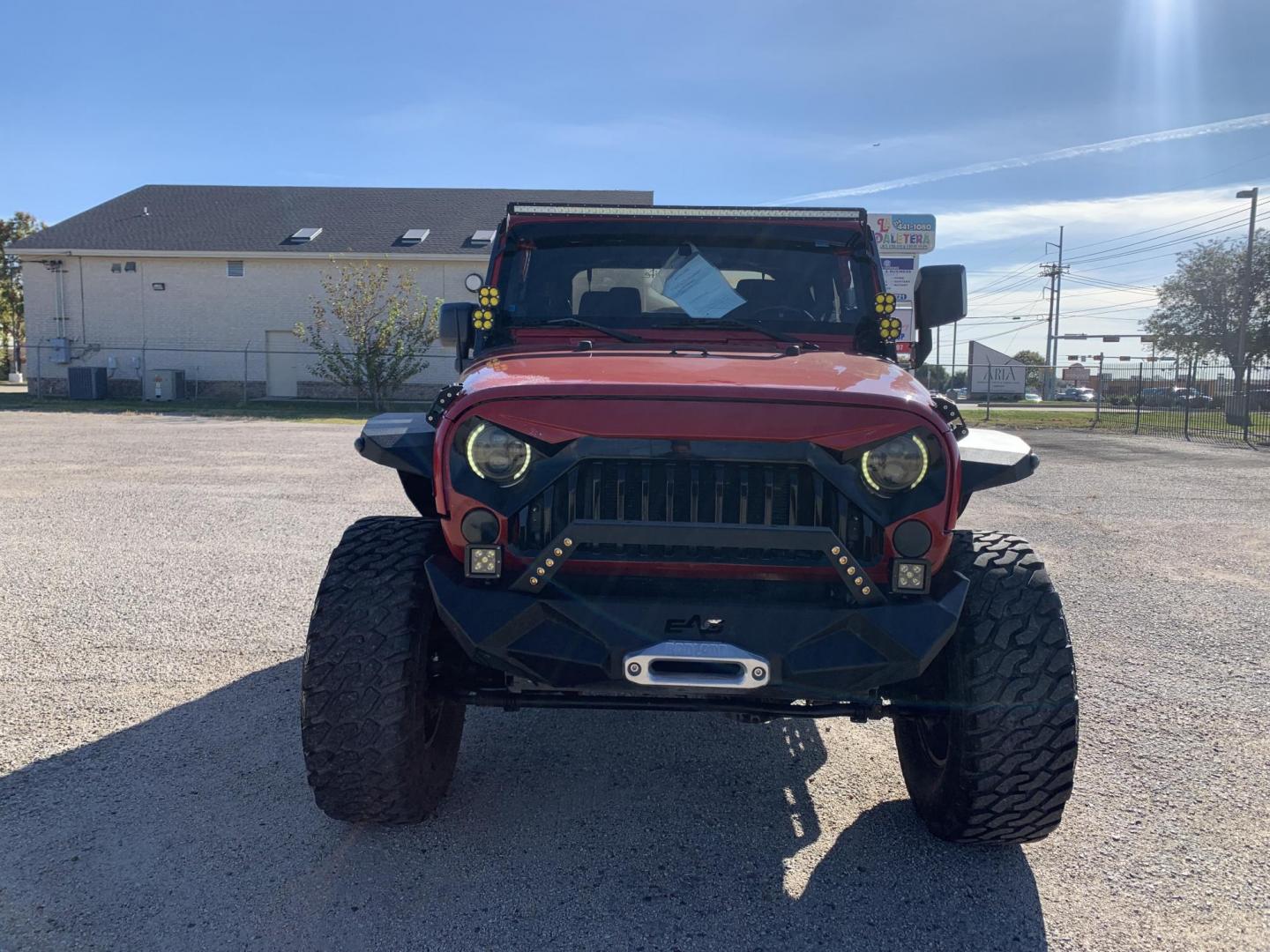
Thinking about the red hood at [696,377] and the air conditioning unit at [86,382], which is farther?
the air conditioning unit at [86,382]

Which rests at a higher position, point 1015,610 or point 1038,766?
point 1015,610

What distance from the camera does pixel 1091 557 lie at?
775 centimetres

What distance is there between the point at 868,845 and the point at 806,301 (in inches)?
85.6

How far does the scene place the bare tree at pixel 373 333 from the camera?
84.6 ft

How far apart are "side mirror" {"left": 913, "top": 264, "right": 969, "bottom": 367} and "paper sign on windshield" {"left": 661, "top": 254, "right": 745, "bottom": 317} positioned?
0.88 meters

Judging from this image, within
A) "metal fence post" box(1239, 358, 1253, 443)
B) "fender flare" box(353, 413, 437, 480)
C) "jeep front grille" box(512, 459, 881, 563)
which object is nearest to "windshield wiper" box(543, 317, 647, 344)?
"fender flare" box(353, 413, 437, 480)

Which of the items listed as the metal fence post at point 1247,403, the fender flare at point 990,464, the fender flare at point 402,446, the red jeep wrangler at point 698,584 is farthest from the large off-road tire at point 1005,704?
→ the metal fence post at point 1247,403

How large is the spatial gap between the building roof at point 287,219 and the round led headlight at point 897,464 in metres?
26.3

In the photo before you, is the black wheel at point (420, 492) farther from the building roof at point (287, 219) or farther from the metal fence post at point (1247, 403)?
the building roof at point (287, 219)

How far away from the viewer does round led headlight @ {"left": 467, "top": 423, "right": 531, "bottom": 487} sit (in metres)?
2.78

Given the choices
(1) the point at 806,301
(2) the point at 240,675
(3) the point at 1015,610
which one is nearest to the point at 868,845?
(3) the point at 1015,610

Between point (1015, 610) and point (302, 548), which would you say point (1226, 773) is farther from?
point (302, 548)

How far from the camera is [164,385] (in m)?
27.8

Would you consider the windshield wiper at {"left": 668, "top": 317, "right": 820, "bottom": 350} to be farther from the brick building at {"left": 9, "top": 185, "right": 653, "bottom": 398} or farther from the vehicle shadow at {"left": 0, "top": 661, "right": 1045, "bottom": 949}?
the brick building at {"left": 9, "top": 185, "right": 653, "bottom": 398}
